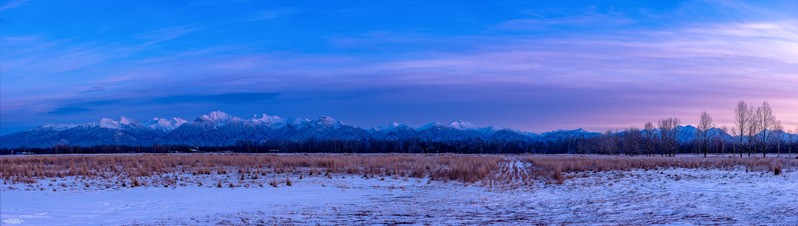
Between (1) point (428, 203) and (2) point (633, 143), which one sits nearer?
(1) point (428, 203)

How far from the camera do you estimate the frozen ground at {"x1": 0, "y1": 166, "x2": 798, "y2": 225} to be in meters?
13.9

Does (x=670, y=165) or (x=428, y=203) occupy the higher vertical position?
(x=670, y=165)

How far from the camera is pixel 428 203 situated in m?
18.4

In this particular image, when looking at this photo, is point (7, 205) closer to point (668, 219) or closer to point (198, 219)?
point (198, 219)

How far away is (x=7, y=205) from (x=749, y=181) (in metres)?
22.9

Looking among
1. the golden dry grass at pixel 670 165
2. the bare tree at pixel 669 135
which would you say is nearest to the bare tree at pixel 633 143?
the bare tree at pixel 669 135

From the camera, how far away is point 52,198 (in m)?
20.1

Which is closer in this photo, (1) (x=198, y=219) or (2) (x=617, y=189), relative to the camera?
(1) (x=198, y=219)

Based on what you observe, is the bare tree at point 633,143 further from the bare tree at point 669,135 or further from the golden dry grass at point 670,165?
the golden dry grass at point 670,165

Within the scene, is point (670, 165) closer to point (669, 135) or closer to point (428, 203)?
point (428, 203)

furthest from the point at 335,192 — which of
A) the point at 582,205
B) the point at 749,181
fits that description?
the point at 749,181

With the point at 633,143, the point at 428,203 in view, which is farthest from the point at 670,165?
the point at 633,143

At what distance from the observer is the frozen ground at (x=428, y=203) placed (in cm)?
1391

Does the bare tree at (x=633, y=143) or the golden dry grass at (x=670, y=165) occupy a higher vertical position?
the bare tree at (x=633, y=143)
